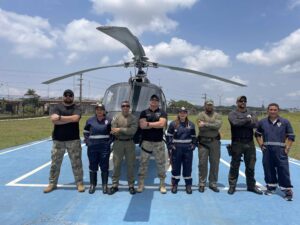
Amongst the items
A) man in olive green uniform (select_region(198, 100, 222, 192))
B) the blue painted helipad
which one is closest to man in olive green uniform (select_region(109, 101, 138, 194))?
the blue painted helipad

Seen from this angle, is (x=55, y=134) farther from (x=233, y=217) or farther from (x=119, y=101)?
(x=233, y=217)

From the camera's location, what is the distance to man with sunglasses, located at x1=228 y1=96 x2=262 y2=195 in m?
5.90

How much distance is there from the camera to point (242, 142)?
19.7 feet

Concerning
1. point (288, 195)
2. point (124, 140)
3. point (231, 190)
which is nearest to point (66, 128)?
point (124, 140)

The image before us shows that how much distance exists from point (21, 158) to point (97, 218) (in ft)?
18.7

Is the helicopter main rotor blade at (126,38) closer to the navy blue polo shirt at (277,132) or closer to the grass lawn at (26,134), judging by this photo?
the navy blue polo shirt at (277,132)

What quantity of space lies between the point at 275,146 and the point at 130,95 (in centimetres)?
346

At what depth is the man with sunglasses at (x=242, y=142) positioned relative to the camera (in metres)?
5.90

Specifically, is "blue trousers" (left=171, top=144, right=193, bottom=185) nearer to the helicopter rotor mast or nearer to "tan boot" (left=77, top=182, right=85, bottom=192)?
"tan boot" (left=77, top=182, right=85, bottom=192)

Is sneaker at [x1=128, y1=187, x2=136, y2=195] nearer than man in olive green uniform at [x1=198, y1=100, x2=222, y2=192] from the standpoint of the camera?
Yes

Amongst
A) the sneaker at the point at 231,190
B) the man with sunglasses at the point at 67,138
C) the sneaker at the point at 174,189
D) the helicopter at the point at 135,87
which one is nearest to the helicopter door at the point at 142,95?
the helicopter at the point at 135,87

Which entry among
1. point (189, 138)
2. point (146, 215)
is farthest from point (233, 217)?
point (189, 138)

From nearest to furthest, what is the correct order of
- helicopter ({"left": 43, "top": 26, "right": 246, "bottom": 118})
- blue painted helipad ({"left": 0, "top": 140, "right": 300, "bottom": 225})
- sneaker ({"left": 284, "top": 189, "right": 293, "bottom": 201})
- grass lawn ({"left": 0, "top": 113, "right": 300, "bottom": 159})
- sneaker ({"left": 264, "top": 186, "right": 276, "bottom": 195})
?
blue painted helipad ({"left": 0, "top": 140, "right": 300, "bottom": 225}), sneaker ({"left": 284, "top": 189, "right": 293, "bottom": 201}), sneaker ({"left": 264, "top": 186, "right": 276, "bottom": 195}), helicopter ({"left": 43, "top": 26, "right": 246, "bottom": 118}), grass lawn ({"left": 0, "top": 113, "right": 300, "bottom": 159})

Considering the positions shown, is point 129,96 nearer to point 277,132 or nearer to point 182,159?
point 182,159
